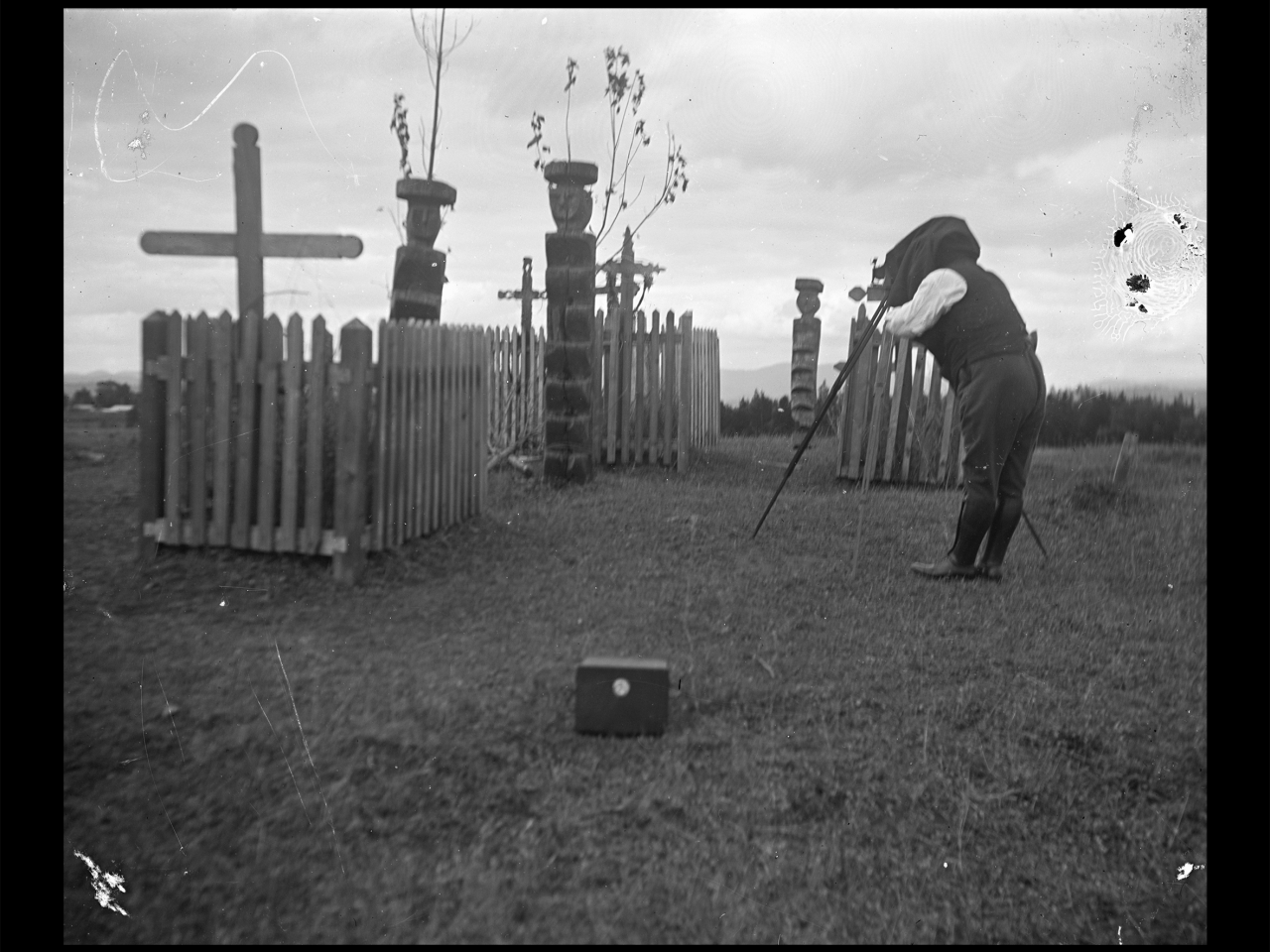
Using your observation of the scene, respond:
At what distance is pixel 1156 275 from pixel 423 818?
10.1 feet

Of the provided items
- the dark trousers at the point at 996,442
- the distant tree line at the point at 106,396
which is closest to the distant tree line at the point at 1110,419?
the dark trousers at the point at 996,442

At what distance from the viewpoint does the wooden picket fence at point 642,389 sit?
1067 centimetres

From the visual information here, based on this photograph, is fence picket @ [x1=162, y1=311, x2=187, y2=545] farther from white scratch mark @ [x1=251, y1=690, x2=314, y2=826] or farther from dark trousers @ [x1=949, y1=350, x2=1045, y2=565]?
dark trousers @ [x1=949, y1=350, x2=1045, y2=565]

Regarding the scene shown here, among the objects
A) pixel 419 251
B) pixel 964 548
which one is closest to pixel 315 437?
pixel 419 251

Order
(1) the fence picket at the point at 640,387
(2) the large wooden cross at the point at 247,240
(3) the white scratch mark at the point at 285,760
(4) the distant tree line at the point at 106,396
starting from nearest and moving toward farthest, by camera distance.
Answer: (3) the white scratch mark at the point at 285,760
(4) the distant tree line at the point at 106,396
(2) the large wooden cross at the point at 247,240
(1) the fence picket at the point at 640,387

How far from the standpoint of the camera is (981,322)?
5.85 metres

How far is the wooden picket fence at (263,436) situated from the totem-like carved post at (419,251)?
2804mm

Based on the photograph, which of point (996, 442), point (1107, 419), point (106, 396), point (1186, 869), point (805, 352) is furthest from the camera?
point (805, 352)

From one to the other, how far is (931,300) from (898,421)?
3984mm

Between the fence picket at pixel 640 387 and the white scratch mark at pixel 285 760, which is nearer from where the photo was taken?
the white scratch mark at pixel 285 760

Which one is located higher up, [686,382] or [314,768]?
[686,382]

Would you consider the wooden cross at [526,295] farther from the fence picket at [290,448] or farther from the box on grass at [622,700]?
the box on grass at [622,700]

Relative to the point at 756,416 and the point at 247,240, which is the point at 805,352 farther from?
the point at 247,240

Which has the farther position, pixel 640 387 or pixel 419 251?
pixel 640 387
